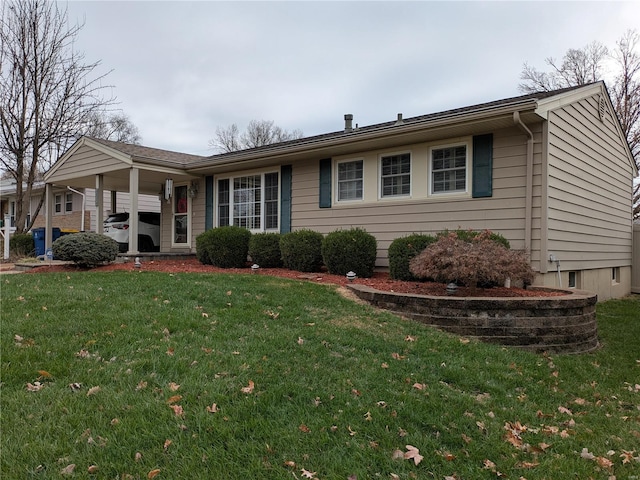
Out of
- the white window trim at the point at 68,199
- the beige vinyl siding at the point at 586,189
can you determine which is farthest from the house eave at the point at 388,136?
the white window trim at the point at 68,199

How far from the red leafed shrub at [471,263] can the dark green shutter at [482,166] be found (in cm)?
184

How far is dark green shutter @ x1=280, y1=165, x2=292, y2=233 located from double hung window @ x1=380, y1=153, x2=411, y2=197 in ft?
8.39

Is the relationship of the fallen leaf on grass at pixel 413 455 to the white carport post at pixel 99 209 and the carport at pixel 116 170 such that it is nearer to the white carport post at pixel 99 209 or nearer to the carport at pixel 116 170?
the carport at pixel 116 170

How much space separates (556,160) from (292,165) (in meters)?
5.74

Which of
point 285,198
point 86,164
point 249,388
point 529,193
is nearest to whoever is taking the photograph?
point 249,388

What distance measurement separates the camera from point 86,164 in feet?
41.9

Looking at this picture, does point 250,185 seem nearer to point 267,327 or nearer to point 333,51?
point 333,51

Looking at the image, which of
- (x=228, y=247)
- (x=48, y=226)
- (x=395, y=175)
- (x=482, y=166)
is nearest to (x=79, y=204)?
(x=48, y=226)

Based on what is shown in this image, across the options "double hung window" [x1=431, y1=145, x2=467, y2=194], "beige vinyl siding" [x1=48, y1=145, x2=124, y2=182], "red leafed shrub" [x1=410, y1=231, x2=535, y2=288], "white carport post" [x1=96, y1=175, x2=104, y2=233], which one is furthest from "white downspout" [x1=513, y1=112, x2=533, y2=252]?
"white carport post" [x1=96, y1=175, x2=104, y2=233]

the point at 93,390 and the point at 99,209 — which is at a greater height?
the point at 99,209

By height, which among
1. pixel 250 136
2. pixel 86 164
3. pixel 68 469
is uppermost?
pixel 250 136

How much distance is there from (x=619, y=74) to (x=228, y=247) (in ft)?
68.8

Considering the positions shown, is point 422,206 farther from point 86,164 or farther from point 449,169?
point 86,164

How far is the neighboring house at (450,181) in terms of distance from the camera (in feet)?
24.5
